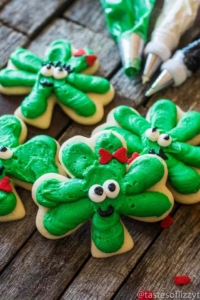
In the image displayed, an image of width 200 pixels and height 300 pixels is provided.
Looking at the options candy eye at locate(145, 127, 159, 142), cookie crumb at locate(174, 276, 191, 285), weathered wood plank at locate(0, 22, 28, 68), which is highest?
weathered wood plank at locate(0, 22, 28, 68)

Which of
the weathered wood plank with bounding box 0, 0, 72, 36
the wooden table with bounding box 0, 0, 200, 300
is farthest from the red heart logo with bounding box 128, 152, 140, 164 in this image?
the weathered wood plank with bounding box 0, 0, 72, 36

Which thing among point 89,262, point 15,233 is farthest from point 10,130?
point 89,262

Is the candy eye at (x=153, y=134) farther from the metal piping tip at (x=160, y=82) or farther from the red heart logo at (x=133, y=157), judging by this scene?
the metal piping tip at (x=160, y=82)

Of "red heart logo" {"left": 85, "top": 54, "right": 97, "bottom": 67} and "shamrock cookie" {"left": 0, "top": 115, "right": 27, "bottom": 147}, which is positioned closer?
"shamrock cookie" {"left": 0, "top": 115, "right": 27, "bottom": 147}

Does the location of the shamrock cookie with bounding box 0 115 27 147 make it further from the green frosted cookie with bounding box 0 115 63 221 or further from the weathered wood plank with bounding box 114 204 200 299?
the weathered wood plank with bounding box 114 204 200 299

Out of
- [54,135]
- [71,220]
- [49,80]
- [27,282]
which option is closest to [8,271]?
[27,282]

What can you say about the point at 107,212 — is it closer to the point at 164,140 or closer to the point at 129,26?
the point at 164,140
